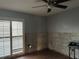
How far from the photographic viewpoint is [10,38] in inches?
187

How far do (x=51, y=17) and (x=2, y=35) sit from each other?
320 cm

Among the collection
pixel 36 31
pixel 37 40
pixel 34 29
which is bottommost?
pixel 37 40

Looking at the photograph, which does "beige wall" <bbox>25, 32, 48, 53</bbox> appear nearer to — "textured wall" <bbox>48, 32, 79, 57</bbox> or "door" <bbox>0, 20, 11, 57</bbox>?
"textured wall" <bbox>48, 32, 79, 57</bbox>

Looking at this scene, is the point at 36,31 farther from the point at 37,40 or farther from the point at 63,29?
the point at 63,29

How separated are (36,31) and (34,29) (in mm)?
211

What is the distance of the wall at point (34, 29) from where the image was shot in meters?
5.26

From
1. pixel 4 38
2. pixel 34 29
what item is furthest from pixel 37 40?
pixel 4 38

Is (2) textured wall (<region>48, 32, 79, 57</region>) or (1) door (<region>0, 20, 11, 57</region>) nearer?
(1) door (<region>0, 20, 11, 57</region>)

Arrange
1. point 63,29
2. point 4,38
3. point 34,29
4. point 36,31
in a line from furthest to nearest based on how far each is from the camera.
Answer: point 36,31
point 34,29
point 63,29
point 4,38

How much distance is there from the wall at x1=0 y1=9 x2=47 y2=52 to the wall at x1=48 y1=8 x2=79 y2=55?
1.32 feet

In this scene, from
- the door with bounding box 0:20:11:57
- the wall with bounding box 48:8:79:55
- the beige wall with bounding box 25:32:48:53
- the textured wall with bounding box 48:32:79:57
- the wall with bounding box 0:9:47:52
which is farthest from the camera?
the beige wall with bounding box 25:32:48:53

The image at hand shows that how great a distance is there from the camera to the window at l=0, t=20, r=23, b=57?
451cm

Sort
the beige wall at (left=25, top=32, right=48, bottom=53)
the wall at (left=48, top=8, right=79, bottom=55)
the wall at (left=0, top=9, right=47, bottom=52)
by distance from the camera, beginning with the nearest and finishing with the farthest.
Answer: the wall at (left=48, top=8, right=79, bottom=55) → the wall at (left=0, top=9, right=47, bottom=52) → the beige wall at (left=25, top=32, right=48, bottom=53)

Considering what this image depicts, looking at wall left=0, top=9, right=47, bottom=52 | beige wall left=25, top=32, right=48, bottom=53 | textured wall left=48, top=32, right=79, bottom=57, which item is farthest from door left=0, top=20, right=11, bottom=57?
textured wall left=48, top=32, right=79, bottom=57
